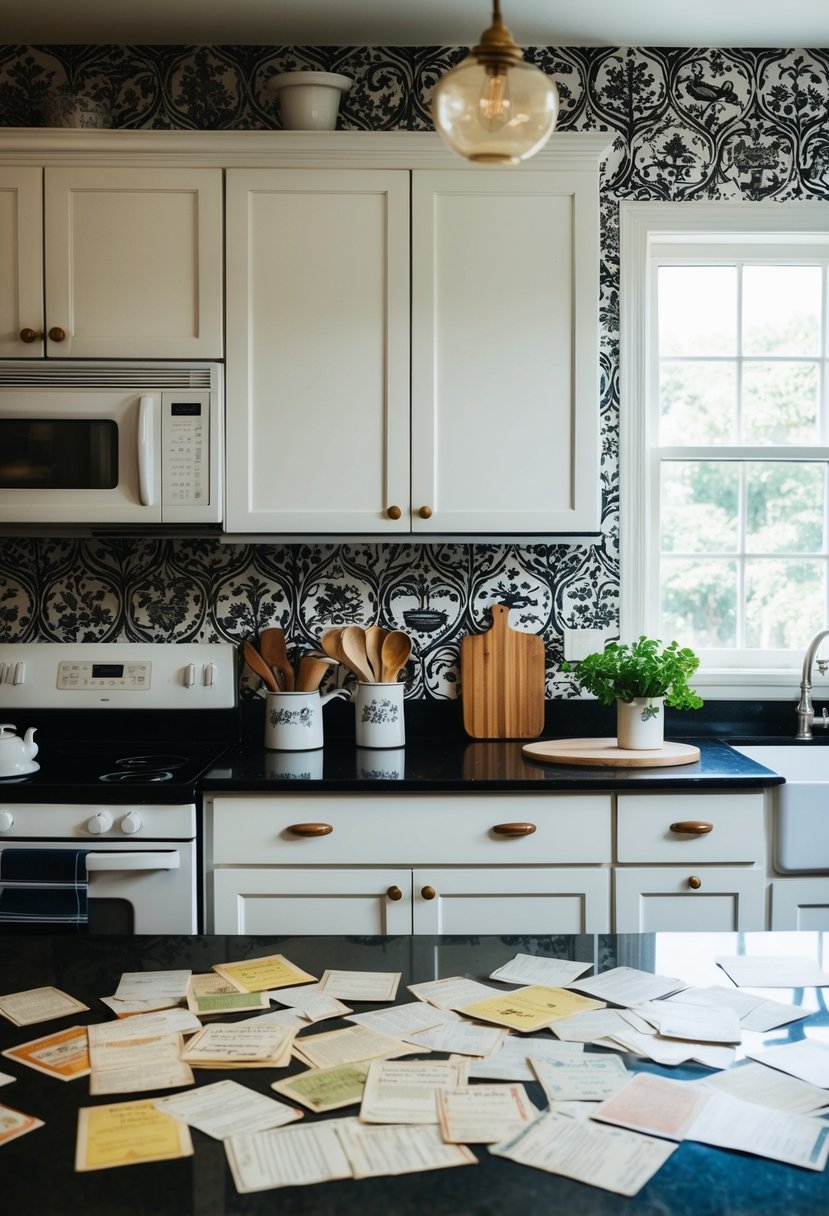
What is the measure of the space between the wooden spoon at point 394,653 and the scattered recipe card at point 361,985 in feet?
5.32

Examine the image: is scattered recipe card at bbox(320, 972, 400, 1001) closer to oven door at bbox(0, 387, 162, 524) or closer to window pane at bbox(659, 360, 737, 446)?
oven door at bbox(0, 387, 162, 524)

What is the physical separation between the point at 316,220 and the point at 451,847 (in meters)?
1.58

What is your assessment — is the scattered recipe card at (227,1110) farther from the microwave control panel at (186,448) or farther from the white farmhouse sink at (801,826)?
the microwave control panel at (186,448)

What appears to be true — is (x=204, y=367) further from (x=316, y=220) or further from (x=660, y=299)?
(x=660, y=299)

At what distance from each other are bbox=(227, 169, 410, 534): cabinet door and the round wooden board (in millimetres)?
704

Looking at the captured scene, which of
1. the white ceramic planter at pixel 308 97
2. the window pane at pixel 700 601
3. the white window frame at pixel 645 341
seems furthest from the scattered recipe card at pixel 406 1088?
the white ceramic planter at pixel 308 97

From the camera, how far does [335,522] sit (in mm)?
2854

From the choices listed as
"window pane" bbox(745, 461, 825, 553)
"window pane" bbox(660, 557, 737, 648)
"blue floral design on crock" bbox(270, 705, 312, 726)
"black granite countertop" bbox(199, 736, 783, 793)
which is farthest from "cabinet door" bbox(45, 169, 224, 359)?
"window pane" bbox(745, 461, 825, 553)

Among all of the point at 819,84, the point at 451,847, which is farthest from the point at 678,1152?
the point at 819,84

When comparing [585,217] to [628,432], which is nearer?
[585,217]

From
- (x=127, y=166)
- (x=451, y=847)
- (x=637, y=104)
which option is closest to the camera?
(x=451, y=847)

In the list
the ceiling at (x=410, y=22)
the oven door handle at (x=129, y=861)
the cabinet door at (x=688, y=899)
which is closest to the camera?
the oven door handle at (x=129, y=861)

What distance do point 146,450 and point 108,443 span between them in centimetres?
12

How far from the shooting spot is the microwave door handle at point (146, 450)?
278cm
